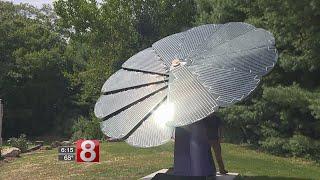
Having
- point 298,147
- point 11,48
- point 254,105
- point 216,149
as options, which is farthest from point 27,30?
point 216,149

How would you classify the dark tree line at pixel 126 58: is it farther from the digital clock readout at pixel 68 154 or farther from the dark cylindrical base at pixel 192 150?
the digital clock readout at pixel 68 154

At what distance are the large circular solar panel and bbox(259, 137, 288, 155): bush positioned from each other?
761cm

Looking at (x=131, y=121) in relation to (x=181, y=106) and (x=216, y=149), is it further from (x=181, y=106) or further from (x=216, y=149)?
(x=216, y=149)

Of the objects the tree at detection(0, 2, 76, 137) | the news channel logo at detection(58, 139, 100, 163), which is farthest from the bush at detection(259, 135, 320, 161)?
the tree at detection(0, 2, 76, 137)

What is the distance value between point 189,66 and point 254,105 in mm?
9950

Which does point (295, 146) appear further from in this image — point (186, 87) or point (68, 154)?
point (68, 154)

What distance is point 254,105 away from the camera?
1853cm

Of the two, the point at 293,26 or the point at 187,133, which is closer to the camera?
the point at 187,133

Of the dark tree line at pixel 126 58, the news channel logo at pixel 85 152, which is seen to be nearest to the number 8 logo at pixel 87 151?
the news channel logo at pixel 85 152

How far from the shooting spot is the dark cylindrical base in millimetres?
9461

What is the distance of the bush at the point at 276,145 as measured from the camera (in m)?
17.0

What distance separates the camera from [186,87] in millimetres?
8625

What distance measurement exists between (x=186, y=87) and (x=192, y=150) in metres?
1.47

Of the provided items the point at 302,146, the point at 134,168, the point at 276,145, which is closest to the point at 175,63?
the point at 134,168
